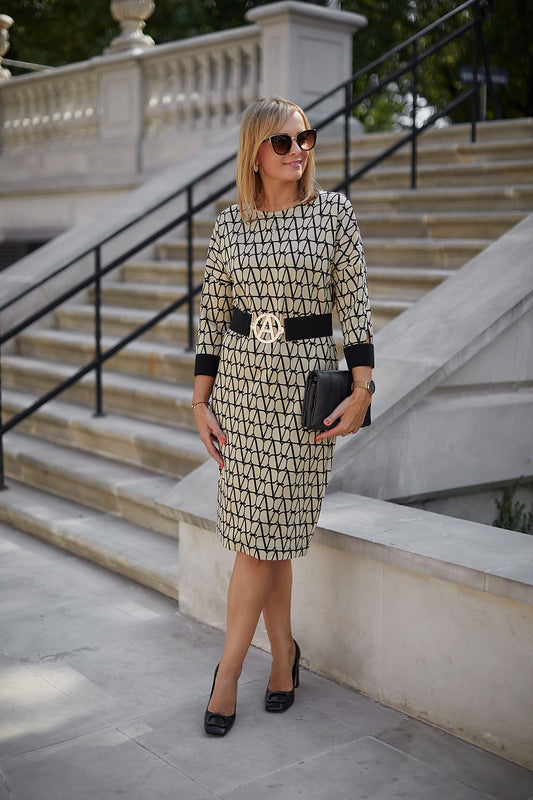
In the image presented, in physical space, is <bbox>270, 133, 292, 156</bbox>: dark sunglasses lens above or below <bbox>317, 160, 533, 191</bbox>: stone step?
below

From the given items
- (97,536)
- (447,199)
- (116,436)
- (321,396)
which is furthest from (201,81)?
(321,396)

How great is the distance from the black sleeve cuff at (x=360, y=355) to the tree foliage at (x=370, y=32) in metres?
16.3

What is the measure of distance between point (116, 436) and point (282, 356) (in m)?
3.23

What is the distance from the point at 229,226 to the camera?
10.8 ft

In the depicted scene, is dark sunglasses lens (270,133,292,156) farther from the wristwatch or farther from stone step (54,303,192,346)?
stone step (54,303,192,346)

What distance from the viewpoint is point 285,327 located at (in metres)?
3.20

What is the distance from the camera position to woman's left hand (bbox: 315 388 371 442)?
3.13 m

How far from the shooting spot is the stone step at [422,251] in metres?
6.46

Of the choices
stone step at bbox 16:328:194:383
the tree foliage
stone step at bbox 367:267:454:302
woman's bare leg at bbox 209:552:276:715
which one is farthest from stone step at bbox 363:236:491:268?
the tree foliage

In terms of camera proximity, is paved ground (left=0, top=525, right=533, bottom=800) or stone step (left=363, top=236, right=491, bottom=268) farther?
stone step (left=363, top=236, right=491, bottom=268)

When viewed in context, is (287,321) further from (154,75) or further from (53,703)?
(154,75)

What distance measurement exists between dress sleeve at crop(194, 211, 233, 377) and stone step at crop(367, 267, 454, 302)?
314cm

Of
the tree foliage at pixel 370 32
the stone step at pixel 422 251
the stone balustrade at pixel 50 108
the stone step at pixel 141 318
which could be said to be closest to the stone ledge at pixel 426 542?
the stone step at pixel 141 318

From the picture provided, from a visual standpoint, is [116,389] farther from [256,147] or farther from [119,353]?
[256,147]
